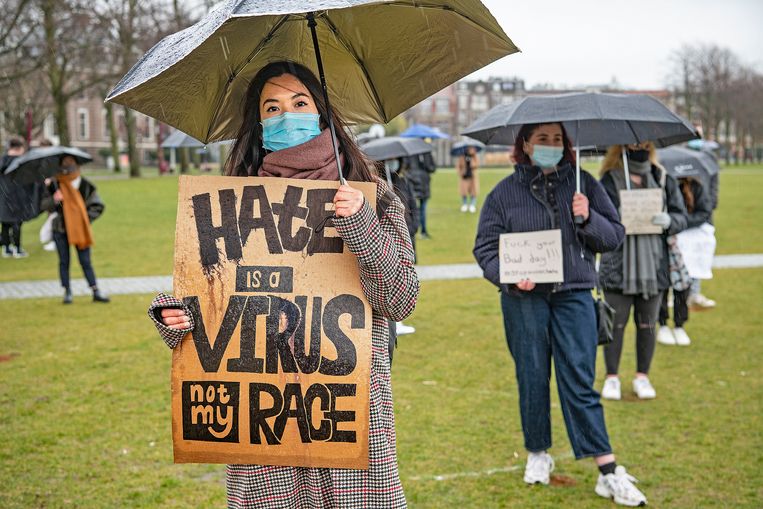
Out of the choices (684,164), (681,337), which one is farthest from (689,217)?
(681,337)

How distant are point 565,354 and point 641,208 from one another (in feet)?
7.62

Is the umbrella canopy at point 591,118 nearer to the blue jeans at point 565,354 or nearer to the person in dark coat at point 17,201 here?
the blue jeans at point 565,354

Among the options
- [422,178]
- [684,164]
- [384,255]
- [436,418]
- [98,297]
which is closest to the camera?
[384,255]

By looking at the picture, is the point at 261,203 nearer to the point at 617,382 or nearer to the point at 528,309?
the point at 528,309

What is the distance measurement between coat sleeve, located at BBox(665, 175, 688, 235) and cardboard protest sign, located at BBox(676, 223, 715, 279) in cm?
338

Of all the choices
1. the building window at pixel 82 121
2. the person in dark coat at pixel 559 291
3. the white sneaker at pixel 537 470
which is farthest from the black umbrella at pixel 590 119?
the building window at pixel 82 121

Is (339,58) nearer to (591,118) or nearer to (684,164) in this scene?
(591,118)

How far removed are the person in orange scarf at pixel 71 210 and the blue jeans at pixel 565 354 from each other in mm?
8245

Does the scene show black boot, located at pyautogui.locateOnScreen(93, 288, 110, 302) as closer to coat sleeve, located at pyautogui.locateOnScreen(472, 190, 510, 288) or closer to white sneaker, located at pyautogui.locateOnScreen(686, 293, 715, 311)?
white sneaker, located at pyautogui.locateOnScreen(686, 293, 715, 311)

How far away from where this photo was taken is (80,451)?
6297 millimetres

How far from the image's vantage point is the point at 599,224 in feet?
17.1

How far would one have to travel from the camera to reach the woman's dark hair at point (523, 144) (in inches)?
211

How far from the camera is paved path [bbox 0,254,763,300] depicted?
A: 13734 millimetres

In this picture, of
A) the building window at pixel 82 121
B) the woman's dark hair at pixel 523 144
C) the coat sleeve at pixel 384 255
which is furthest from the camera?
the building window at pixel 82 121
